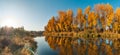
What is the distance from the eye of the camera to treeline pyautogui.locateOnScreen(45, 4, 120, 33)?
7.34m

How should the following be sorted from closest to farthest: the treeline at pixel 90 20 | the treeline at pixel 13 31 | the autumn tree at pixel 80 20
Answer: the treeline at pixel 13 31 < the treeline at pixel 90 20 < the autumn tree at pixel 80 20

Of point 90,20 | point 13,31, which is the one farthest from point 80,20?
point 13,31

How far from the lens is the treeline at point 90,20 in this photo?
7.34 meters

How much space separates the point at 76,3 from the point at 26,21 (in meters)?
1.34

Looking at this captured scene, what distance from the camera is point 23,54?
246cm

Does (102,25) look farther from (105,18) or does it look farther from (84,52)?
(84,52)

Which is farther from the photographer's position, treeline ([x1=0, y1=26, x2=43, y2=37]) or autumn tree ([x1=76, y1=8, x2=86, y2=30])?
autumn tree ([x1=76, y1=8, x2=86, y2=30])

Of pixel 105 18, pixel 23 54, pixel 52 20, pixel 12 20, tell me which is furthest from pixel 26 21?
pixel 23 54

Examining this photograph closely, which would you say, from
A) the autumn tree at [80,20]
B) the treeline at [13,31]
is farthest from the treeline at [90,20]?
the treeline at [13,31]

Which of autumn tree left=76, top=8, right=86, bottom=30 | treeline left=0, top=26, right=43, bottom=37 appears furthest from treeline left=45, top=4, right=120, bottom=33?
treeline left=0, top=26, right=43, bottom=37

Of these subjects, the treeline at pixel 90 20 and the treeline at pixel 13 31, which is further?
the treeline at pixel 90 20

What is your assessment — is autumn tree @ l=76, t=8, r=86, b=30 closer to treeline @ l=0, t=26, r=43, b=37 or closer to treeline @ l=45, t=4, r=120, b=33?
treeline @ l=45, t=4, r=120, b=33

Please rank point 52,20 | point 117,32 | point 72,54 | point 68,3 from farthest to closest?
point 52,20, point 117,32, point 68,3, point 72,54

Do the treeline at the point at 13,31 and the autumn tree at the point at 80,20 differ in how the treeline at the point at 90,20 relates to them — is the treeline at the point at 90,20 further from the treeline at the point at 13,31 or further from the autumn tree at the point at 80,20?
the treeline at the point at 13,31
